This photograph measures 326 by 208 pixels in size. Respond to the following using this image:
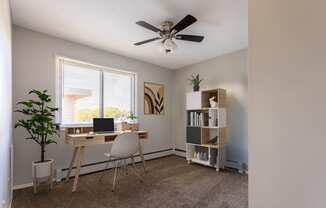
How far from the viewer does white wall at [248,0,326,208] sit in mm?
850

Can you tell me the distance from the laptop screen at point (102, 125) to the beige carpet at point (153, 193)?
2.76ft

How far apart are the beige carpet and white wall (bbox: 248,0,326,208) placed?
4.92ft

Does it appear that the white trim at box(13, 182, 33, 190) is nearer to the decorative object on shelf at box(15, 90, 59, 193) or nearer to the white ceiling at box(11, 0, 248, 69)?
the decorative object on shelf at box(15, 90, 59, 193)

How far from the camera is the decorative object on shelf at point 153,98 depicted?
4.53m

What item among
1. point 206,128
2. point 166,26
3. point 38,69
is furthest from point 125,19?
point 206,128

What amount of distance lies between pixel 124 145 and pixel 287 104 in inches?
94.8

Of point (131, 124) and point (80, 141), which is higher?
point (131, 124)

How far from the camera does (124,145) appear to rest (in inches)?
114

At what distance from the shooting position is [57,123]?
122 inches

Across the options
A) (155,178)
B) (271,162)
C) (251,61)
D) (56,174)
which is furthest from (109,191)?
(251,61)

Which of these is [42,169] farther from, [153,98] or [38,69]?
[153,98]

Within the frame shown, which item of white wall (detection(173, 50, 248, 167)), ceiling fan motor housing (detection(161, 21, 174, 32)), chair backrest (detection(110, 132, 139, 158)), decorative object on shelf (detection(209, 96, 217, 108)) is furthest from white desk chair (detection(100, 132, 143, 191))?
white wall (detection(173, 50, 248, 167))

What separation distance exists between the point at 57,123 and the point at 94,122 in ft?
1.93

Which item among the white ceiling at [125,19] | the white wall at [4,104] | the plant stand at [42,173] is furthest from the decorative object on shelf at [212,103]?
the white wall at [4,104]
